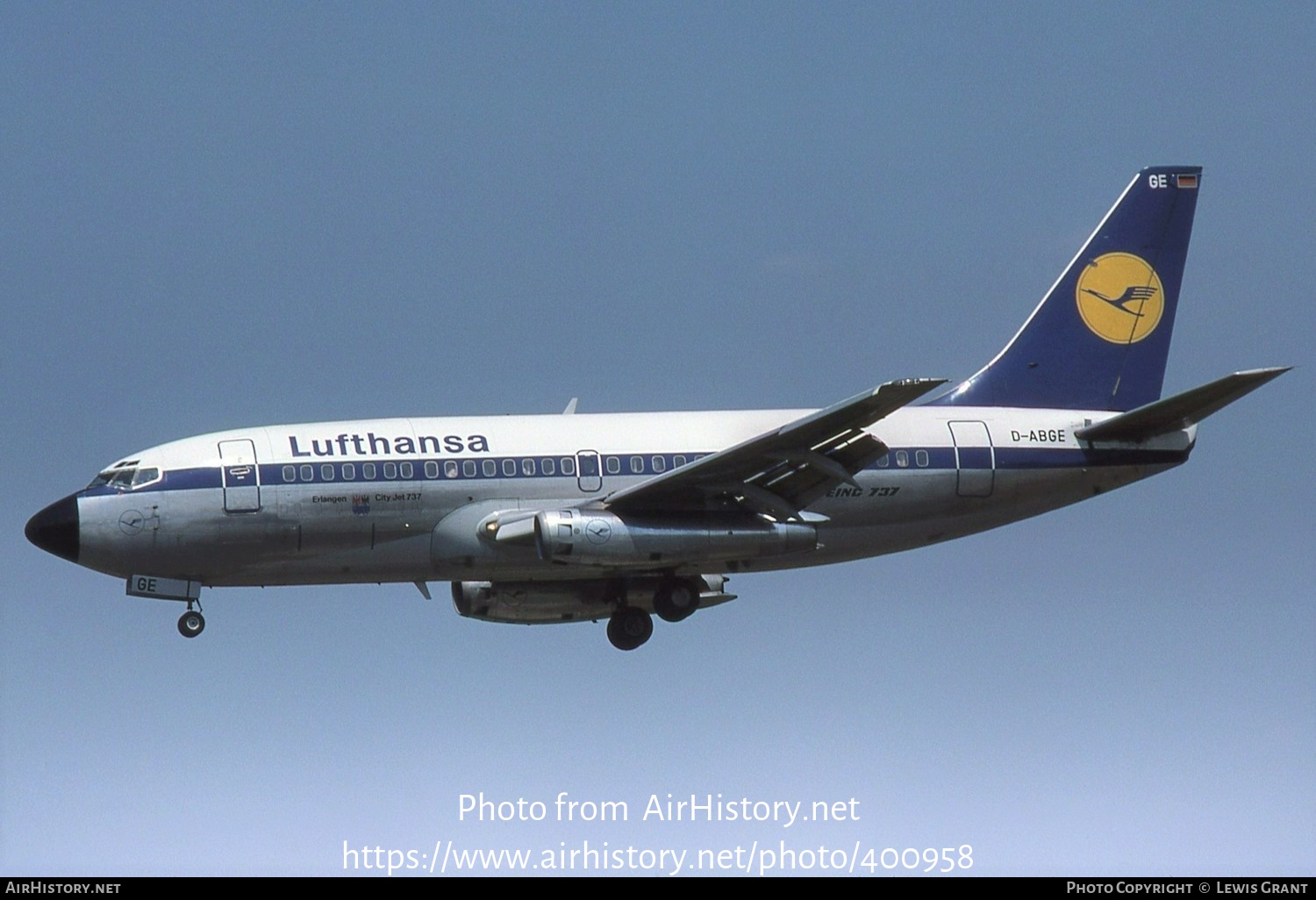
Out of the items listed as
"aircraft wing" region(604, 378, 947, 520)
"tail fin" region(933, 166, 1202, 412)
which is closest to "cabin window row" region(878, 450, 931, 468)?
"aircraft wing" region(604, 378, 947, 520)

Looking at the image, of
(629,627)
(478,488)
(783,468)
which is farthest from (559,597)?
(783,468)

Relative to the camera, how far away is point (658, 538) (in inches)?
1346

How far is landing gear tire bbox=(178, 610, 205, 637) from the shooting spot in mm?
34594

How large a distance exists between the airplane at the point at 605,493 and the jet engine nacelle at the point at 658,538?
38 millimetres

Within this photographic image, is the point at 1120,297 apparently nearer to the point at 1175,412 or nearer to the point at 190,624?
the point at 1175,412

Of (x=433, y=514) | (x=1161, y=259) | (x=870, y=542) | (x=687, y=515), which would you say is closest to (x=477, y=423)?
(x=433, y=514)

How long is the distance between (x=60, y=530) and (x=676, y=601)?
12022 millimetres

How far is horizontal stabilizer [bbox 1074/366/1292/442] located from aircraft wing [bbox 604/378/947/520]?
6458mm

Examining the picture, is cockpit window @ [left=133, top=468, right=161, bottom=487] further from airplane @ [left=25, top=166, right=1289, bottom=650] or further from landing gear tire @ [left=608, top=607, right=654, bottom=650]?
landing gear tire @ [left=608, top=607, right=654, bottom=650]

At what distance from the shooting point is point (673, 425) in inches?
1436

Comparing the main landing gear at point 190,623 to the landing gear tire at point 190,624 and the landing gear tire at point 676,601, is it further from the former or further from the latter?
the landing gear tire at point 676,601

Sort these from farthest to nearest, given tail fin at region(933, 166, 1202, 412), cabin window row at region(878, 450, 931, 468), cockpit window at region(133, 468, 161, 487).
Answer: tail fin at region(933, 166, 1202, 412) → cabin window row at region(878, 450, 931, 468) → cockpit window at region(133, 468, 161, 487)

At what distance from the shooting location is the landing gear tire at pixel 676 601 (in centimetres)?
3719

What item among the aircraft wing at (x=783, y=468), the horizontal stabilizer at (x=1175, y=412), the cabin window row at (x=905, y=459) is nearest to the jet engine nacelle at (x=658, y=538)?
the aircraft wing at (x=783, y=468)
